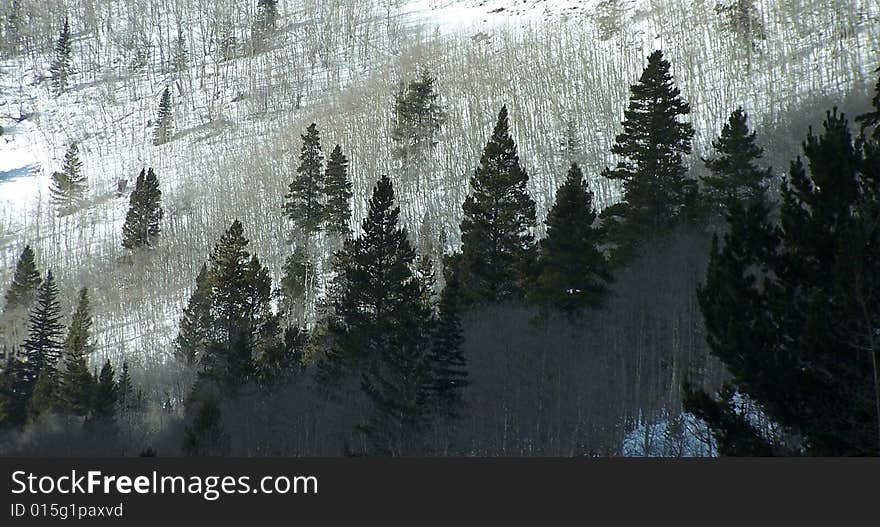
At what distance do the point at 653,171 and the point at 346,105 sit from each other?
252 feet

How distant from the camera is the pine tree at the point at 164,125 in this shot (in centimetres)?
10956

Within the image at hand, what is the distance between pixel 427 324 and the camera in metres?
32.1

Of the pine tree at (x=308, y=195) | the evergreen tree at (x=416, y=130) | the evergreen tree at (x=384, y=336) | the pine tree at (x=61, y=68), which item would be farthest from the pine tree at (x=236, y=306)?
the pine tree at (x=61, y=68)

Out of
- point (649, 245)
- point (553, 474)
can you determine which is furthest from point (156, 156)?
point (553, 474)

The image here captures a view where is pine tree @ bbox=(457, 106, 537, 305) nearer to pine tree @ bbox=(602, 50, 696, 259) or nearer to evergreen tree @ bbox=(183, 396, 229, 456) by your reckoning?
pine tree @ bbox=(602, 50, 696, 259)

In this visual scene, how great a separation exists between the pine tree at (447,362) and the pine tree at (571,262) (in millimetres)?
4442

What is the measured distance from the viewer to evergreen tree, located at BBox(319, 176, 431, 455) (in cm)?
2972

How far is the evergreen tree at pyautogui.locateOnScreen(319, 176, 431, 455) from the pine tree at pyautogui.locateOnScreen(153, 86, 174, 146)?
269ft

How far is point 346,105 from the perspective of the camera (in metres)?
107

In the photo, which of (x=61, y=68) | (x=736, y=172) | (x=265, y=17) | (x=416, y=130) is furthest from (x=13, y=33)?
(x=736, y=172)

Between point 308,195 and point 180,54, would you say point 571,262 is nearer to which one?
point 308,195

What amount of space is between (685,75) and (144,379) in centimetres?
6707

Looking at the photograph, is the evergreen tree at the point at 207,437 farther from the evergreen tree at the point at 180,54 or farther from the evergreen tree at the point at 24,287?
the evergreen tree at the point at 180,54

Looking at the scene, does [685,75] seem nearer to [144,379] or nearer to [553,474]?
[144,379]
